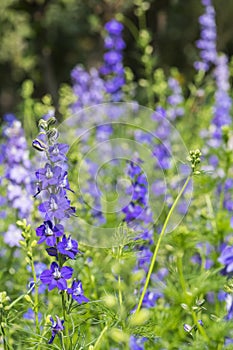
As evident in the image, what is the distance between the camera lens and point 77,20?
10336 millimetres

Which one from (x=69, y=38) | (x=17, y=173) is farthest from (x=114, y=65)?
(x=69, y=38)

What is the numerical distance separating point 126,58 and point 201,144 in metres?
6.13

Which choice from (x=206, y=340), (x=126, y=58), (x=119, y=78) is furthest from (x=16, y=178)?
(x=126, y=58)

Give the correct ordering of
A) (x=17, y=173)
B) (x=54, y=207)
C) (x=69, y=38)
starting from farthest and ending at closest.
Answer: (x=69, y=38), (x=17, y=173), (x=54, y=207)

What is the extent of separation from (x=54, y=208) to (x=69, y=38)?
379 inches

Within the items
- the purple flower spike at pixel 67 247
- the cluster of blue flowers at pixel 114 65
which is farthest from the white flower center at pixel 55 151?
the cluster of blue flowers at pixel 114 65

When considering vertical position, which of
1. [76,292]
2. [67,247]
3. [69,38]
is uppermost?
[69,38]

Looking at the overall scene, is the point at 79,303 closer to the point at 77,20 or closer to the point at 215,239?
the point at 215,239

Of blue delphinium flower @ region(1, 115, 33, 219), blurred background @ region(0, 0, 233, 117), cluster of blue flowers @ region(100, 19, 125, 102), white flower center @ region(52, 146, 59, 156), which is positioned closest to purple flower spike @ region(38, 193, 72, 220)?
white flower center @ region(52, 146, 59, 156)

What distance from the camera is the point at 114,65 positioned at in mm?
4699

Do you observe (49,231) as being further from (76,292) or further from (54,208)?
(76,292)

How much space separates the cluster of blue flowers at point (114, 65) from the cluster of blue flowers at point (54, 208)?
3.00m

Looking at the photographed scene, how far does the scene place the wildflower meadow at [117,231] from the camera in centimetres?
166

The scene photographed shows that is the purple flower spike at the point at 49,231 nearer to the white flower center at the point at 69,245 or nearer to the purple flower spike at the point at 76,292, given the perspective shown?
the white flower center at the point at 69,245
